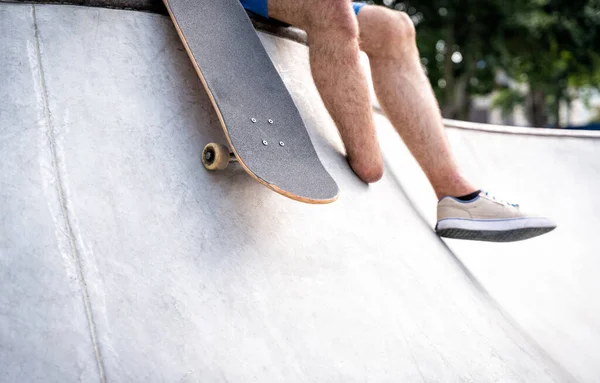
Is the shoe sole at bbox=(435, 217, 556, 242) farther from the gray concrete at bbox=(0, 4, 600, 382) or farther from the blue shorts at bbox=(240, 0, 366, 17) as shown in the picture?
the blue shorts at bbox=(240, 0, 366, 17)

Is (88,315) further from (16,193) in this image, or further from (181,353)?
(16,193)

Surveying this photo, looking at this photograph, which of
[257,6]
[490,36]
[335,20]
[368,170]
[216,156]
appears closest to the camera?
[216,156]

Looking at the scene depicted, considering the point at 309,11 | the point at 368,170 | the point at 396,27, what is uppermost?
the point at 309,11

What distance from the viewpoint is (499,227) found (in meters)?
2.74

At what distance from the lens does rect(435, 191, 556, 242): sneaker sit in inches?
Answer: 108

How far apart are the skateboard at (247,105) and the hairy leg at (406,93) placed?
86cm

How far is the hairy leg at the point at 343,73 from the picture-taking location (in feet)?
8.38

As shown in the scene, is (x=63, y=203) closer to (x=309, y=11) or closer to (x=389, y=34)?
(x=309, y=11)

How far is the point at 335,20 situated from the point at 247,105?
1.95 feet

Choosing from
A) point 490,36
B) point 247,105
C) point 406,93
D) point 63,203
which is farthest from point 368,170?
point 490,36

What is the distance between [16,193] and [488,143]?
12.6 ft

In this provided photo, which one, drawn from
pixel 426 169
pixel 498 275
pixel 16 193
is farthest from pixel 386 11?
pixel 16 193

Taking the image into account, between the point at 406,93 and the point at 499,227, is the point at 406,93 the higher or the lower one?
the higher one

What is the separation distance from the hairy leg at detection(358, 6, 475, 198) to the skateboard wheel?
1268mm
